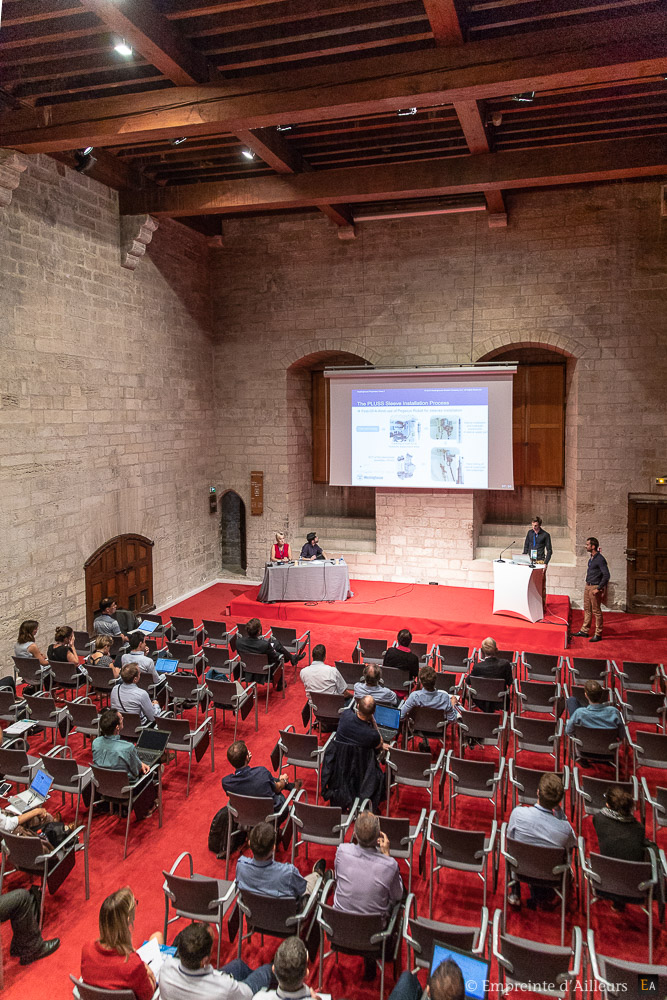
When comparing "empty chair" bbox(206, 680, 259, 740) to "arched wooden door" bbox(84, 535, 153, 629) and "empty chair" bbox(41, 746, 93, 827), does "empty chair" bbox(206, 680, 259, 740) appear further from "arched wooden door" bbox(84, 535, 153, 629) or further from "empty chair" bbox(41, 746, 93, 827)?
"arched wooden door" bbox(84, 535, 153, 629)

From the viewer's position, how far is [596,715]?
5.78m

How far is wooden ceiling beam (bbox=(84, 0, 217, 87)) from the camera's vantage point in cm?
551

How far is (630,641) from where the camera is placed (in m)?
9.96

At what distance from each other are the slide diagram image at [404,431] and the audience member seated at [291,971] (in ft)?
31.9

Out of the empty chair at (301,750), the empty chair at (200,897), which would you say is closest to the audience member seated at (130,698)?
the empty chair at (301,750)

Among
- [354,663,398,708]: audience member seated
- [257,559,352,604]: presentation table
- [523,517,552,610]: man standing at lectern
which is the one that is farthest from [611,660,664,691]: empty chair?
[257,559,352,604]: presentation table

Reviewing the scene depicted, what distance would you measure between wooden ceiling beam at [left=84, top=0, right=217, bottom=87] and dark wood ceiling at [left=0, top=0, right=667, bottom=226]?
0.02m

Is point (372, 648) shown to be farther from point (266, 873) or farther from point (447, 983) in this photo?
point (447, 983)

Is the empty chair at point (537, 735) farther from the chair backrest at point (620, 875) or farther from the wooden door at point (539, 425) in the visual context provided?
the wooden door at point (539, 425)

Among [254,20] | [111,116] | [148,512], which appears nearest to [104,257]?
[111,116]

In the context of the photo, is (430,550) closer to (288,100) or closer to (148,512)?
(148,512)

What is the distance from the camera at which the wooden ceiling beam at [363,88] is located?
5758 mm

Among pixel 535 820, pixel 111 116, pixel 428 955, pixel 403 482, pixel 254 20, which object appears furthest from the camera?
pixel 403 482

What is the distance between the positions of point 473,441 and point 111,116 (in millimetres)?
7172
